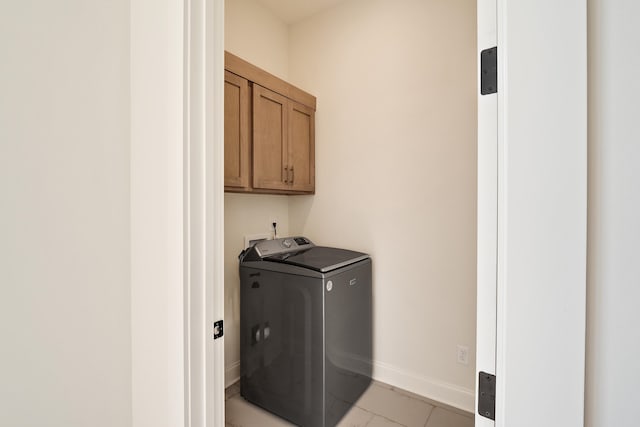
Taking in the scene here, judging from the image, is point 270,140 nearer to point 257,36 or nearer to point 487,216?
point 257,36

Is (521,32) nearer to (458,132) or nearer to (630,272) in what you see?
(630,272)

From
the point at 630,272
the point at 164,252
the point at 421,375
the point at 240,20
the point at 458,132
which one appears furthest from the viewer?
the point at 240,20

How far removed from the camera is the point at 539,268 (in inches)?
17.3

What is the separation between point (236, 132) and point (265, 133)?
245mm

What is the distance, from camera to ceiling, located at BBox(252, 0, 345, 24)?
2213mm

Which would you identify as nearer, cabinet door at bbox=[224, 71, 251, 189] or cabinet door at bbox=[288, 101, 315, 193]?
cabinet door at bbox=[224, 71, 251, 189]

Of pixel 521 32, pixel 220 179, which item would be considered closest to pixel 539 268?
pixel 521 32

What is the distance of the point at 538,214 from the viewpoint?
0.44 m

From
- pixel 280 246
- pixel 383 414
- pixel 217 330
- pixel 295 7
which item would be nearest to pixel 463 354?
pixel 383 414

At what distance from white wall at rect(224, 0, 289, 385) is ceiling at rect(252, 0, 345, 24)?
0.18 feet

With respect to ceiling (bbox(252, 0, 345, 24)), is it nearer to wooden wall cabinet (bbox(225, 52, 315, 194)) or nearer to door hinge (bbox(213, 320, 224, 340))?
wooden wall cabinet (bbox(225, 52, 315, 194))

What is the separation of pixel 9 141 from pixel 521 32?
3.89 ft

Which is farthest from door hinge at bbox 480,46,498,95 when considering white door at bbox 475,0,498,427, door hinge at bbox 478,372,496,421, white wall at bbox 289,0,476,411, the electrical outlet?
the electrical outlet

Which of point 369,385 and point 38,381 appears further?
point 369,385
